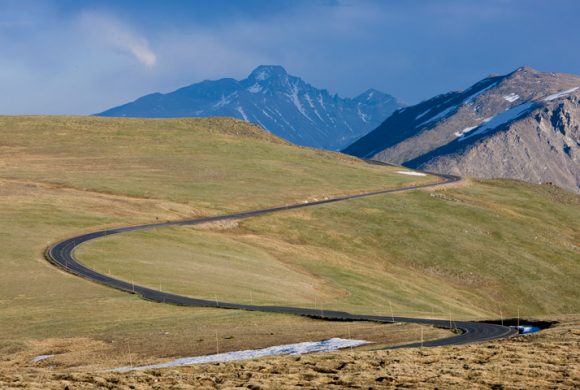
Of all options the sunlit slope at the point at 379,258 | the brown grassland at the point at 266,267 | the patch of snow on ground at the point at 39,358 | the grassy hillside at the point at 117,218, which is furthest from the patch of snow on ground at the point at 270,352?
the sunlit slope at the point at 379,258

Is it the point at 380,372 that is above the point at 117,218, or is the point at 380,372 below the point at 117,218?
below

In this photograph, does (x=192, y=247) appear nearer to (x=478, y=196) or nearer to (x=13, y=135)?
(x=478, y=196)

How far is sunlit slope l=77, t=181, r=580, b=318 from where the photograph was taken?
82500mm

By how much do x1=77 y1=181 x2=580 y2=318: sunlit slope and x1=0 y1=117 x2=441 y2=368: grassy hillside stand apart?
7926 mm

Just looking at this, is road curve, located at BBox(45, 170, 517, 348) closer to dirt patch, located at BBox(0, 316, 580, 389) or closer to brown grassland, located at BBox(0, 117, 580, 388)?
brown grassland, located at BBox(0, 117, 580, 388)

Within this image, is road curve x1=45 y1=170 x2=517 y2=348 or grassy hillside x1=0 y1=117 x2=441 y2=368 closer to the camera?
road curve x1=45 y1=170 x2=517 y2=348

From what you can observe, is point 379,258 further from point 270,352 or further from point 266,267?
point 270,352

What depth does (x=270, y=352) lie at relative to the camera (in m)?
44.2

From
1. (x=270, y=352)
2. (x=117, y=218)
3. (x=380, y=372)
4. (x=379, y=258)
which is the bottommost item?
(x=270, y=352)

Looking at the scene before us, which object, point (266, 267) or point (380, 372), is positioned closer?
point (380, 372)

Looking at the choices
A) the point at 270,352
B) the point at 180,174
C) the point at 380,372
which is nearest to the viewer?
the point at 380,372

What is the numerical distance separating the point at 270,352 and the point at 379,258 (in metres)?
72.8

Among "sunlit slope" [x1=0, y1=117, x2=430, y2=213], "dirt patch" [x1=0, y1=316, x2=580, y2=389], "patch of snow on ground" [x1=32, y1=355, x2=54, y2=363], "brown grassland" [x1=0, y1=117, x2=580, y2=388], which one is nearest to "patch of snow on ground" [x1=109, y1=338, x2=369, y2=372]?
"brown grassland" [x1=0, y1=117, x2=580, y2=388]

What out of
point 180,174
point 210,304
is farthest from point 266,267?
point 180,174
